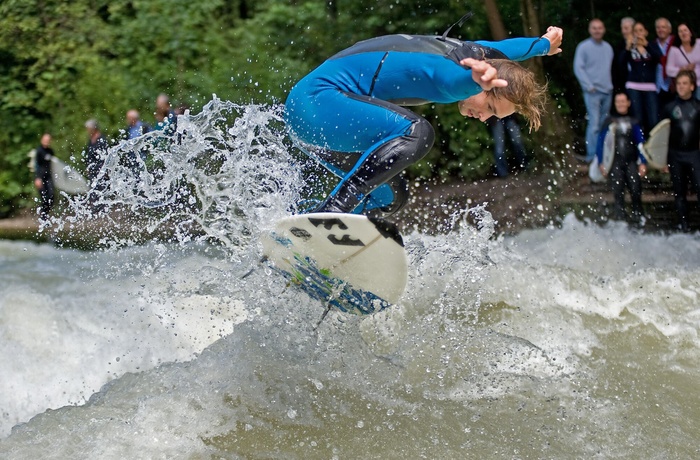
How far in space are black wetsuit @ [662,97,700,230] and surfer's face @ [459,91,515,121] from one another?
4.35 m

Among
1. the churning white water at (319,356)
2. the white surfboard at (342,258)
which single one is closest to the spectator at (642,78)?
the churning white water at (319,356)

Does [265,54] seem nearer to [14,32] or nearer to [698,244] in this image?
[14,32]

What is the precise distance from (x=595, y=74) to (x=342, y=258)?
17.5ft

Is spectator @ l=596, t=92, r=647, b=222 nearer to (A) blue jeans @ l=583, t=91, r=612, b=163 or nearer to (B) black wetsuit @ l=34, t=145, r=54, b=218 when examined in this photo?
(A) blue jeans @ l=583, t=91, r=612, b=163

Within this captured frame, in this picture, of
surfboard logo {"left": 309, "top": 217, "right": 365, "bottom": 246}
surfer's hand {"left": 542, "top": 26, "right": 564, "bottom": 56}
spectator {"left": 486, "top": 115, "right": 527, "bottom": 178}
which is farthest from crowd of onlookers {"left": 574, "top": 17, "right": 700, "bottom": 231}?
surfboard logo {"left": 309, "top": 217, "right": 365, "bottom": 246}

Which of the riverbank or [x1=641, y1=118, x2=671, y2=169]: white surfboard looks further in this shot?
the riverbank

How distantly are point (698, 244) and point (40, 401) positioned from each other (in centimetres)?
561

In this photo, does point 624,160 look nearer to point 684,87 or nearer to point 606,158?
point 606,158

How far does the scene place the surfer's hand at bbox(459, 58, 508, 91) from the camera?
12.2 ft

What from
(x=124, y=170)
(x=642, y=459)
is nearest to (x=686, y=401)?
(x=642, y=459)

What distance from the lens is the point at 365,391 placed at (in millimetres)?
4102

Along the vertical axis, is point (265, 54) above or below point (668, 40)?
below

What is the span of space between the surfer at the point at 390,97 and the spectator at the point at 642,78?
4416 mm

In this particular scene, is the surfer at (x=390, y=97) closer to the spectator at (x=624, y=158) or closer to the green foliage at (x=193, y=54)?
the spectator at (x=624, y=158)
